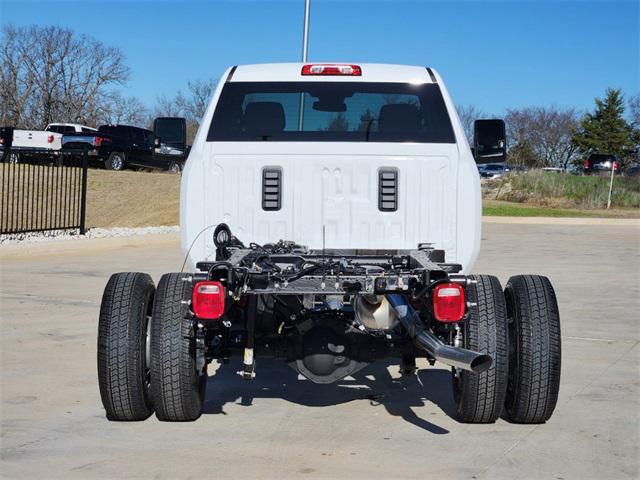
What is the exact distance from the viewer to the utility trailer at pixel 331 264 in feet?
18.3

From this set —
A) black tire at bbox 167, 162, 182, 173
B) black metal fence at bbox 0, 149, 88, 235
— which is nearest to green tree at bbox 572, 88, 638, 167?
black tire at bbox 167, 162, 182, 173

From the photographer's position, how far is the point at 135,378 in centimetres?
581

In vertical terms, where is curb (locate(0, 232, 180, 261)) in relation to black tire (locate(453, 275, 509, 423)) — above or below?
below

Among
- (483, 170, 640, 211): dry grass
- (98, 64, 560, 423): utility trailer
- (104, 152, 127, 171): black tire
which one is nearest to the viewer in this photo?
(98, 64, 560, 423): utility trailer

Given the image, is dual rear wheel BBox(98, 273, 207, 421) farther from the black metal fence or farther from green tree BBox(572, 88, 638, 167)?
green tree BBox(572, 88, 638, 167)

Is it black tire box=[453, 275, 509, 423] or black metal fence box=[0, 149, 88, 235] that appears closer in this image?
black tire box=[453, 275, 509, 423]

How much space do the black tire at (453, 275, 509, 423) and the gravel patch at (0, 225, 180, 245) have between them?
1310 centimetres

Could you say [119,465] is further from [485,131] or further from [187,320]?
[485,131]

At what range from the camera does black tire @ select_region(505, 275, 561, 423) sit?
5.77 metres

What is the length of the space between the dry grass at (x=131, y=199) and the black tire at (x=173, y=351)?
19.7 metres

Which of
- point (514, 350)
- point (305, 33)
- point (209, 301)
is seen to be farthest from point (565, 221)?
point (209, 301)

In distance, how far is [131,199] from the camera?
95.1ft

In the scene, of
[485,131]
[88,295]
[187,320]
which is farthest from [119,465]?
[88,295]

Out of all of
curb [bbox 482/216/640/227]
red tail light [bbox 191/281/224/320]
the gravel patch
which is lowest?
the gravel patch
